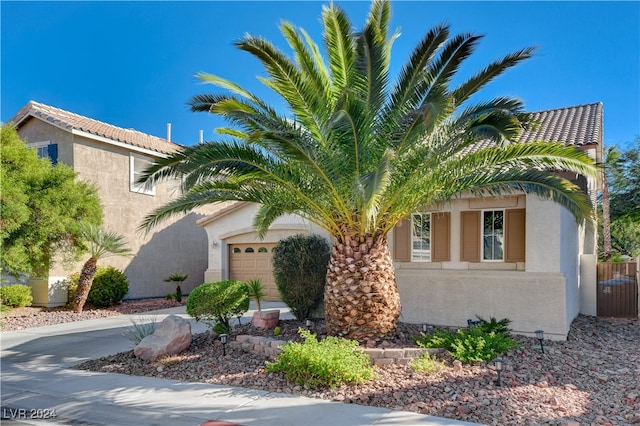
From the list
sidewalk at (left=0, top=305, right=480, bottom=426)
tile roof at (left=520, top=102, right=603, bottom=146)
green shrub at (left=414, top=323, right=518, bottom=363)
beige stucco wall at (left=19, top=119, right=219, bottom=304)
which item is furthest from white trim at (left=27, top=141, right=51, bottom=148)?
tile roof at (left=520, top=102, right=603, bottom=146)

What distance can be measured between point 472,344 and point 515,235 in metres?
4.18

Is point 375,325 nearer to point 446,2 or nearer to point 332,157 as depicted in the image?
point 332,157

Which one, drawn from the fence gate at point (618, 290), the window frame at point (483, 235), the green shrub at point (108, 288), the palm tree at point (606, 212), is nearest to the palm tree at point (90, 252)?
the green shrub at point (108, 288)

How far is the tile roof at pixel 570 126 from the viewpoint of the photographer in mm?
12008

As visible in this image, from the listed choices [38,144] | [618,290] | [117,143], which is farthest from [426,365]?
[38,144]

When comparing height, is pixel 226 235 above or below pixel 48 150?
below

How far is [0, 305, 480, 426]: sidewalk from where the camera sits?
5.91m

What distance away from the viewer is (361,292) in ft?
29.2

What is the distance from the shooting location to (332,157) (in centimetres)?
815

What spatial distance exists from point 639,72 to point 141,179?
630 inches

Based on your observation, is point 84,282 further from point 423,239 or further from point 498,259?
point 498,259

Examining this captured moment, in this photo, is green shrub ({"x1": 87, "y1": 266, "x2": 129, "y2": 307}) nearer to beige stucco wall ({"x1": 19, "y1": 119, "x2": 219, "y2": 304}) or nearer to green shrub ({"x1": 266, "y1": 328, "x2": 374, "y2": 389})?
beige stucco wall ({"x1": 19, "y1": 119, "x2": 219, "y2": 304})

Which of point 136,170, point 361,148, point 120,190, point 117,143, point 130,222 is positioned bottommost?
point 130,222

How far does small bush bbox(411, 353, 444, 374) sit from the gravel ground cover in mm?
106
